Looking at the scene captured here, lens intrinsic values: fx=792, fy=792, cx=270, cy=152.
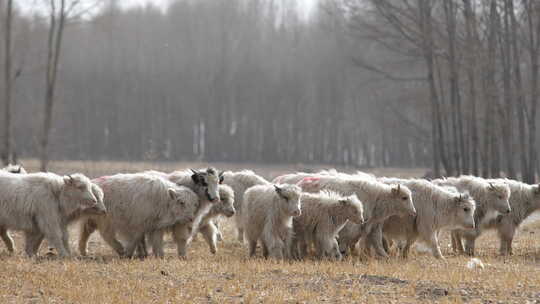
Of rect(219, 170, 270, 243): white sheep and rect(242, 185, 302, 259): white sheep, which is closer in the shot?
rect(242, 185, 302, 259): white sheep

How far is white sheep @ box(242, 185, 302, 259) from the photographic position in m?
13.8

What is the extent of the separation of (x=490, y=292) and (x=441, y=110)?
26.0 meters

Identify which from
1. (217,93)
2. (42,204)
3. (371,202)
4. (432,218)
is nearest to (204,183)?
(42,204)

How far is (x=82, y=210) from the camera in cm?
1363

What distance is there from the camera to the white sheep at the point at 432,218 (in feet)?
51.1

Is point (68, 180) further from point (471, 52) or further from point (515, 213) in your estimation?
point (471, 52)

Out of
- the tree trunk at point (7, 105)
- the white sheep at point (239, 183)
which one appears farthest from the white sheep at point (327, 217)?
the tree trunk at point (7, 105)

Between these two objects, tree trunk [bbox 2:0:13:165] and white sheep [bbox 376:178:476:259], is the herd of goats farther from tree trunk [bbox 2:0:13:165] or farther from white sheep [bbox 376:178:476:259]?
tree trunk [bbox 2:0:13:165]

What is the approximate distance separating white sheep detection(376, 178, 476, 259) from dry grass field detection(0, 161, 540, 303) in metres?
1.81

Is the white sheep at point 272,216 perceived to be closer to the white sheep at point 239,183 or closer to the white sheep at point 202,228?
→ the white sheep at point 202,228

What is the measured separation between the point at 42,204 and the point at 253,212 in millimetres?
3680

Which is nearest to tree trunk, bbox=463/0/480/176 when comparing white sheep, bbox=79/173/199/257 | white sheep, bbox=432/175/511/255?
white sheep, bbox=432/175/511/255

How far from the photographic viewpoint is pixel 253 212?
1434cm

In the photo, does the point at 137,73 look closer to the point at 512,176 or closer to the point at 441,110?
the point at 441,110
